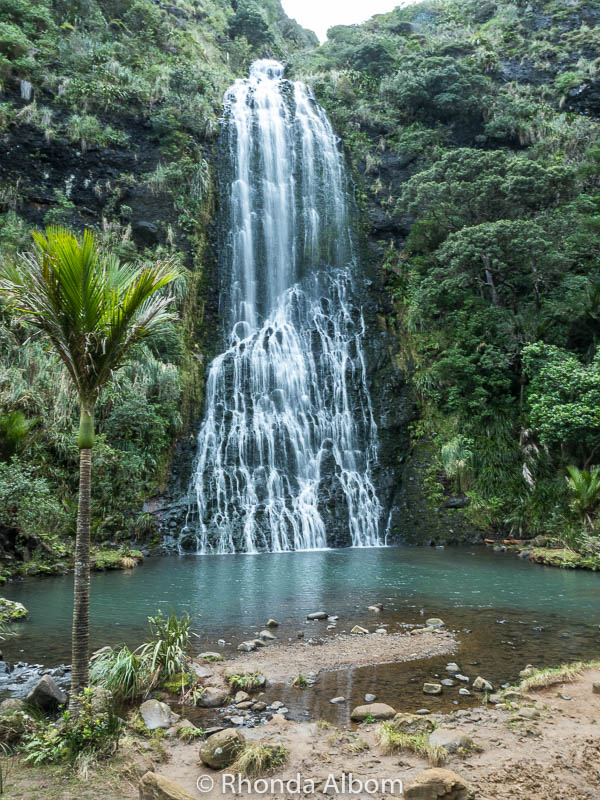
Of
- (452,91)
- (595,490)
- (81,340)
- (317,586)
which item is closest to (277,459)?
(317,586)

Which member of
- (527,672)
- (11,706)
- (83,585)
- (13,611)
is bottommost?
(527,672)

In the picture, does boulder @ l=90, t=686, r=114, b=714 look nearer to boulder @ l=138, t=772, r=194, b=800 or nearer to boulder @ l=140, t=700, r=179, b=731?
boulder @ l=140, t=700, r=179, b=731

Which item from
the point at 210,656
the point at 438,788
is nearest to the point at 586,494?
the point at 210,656

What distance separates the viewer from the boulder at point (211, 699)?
5145mm

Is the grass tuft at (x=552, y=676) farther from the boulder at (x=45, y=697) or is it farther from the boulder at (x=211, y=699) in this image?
the boulder at (x=45, y=697)

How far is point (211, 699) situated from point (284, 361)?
1858cm

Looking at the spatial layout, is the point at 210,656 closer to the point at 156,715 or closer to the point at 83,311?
the point at 156,715

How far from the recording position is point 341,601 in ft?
31.9

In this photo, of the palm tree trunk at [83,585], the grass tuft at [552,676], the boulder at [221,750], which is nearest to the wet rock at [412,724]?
the boulder at [221,750]

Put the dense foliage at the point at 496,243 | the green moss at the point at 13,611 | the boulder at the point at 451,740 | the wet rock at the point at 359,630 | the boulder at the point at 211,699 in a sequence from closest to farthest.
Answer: the boulder at the point at 451,740 < the boulder at the point at 211,699 < the wet rock at the point at 359,630 < the green moss at the point at 13,611 < the dense foliage at the point at 496,243

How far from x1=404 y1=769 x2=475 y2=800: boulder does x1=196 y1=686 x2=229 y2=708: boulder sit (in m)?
2.40

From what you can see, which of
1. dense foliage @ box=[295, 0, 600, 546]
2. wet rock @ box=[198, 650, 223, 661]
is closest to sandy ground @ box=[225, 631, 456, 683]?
wet rock @ box=[198, 650, 223, 661]

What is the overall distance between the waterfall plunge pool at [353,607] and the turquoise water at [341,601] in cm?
2

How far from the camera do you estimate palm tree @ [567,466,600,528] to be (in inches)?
616
